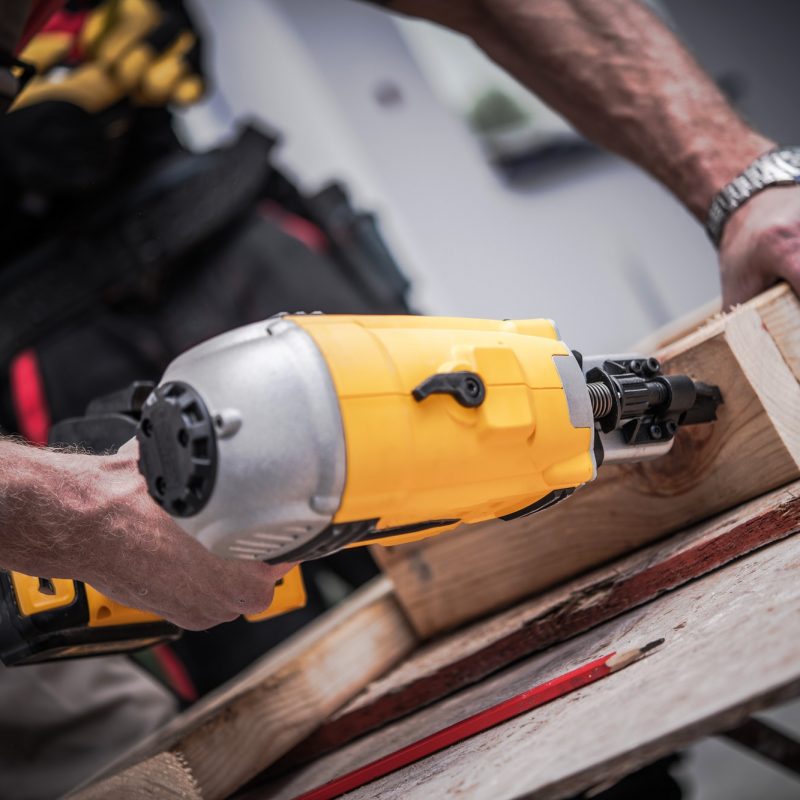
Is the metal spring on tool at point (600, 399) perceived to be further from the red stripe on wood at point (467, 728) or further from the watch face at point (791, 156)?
the watch face at point (791, 156)

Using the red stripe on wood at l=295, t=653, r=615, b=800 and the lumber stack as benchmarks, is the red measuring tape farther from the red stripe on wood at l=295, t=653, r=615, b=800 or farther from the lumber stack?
the lumber stack

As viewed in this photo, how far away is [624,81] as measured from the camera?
1.34 metres

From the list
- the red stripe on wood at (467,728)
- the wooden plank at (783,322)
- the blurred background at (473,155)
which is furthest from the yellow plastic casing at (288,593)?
the blurred background at (473,155)

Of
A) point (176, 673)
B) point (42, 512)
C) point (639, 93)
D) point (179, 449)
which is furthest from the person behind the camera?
point (176, 673)

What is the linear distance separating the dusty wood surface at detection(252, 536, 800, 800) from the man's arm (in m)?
0.46

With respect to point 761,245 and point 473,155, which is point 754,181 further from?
point 473,155

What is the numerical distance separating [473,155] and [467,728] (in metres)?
3.44

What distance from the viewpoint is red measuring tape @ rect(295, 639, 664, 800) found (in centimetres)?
70

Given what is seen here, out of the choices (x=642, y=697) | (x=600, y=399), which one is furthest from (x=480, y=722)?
(x=600, y=399)

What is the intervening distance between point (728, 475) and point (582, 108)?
75 centimetres

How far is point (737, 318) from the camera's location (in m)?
0.96

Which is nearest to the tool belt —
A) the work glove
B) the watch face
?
the work glove

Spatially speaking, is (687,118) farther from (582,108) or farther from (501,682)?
(501,682)

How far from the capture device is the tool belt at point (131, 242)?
1969 mm
